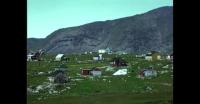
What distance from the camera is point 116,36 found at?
288 centimetres

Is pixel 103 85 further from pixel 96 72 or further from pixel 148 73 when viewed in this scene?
pixel 148 73

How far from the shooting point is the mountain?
8.04ft

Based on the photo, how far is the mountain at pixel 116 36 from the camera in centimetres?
245

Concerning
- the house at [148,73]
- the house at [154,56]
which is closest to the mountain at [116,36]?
the house at [154,56]

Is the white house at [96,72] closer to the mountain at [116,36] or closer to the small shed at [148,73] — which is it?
the mountain at [116,36]

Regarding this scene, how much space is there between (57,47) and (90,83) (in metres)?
0.43

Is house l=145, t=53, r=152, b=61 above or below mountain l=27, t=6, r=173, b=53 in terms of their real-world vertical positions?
below

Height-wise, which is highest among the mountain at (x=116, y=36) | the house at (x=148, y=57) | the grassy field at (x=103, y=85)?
the mountain at (x=116, y=36)

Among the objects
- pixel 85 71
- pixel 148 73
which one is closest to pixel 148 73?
pixel 148 73

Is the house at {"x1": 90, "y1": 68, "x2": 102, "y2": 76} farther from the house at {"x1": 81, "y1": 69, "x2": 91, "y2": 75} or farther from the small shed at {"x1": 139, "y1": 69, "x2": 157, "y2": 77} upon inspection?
the small shed at {"x1": 139, "y1": 69, "x2": 157, "y2": 77}

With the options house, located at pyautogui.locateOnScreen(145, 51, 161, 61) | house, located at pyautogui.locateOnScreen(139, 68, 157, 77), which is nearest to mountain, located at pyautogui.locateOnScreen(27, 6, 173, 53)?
house, located at pyautogui.locateOnScreen(145, 51, 161, 61)

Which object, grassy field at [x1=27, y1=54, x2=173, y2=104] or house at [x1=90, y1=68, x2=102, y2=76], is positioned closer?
grassy field at [x1=27, y1=54, x2=173, y2=104]
